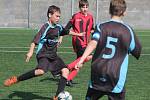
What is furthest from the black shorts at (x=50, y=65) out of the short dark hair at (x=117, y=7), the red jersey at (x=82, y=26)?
the short dark hair at (x=117, y=7)

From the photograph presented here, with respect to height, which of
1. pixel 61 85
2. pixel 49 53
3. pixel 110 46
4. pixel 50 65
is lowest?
pixel 61 85

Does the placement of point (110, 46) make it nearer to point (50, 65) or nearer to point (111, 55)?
point (111, 55)

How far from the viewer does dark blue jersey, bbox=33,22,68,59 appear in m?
8.78

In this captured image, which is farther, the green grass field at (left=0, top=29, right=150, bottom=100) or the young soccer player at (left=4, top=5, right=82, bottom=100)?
the green grass field at (left=0, top=29, right=150, bottom=100)

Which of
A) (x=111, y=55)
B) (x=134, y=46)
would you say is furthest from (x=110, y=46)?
(x=134, y=46)

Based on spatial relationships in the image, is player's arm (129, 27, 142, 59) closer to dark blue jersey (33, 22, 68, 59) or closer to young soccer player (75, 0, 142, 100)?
young soccer player (75, 0, 142, 100)

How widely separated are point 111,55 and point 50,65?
3054 mm

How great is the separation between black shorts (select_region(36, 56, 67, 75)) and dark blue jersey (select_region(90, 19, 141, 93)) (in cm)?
283

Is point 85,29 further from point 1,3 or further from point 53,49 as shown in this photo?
point 1,3

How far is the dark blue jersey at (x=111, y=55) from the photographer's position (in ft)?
19.4

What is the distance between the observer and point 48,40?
29.1 ft

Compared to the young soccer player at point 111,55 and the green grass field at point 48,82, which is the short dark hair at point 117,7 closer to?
the young soccer player at point 111,55

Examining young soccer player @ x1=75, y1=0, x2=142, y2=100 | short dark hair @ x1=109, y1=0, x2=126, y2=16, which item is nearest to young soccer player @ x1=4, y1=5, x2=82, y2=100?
young soccer player @ x1=75, y1=0, x2=142, y2=100

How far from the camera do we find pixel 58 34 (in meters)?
8.96
